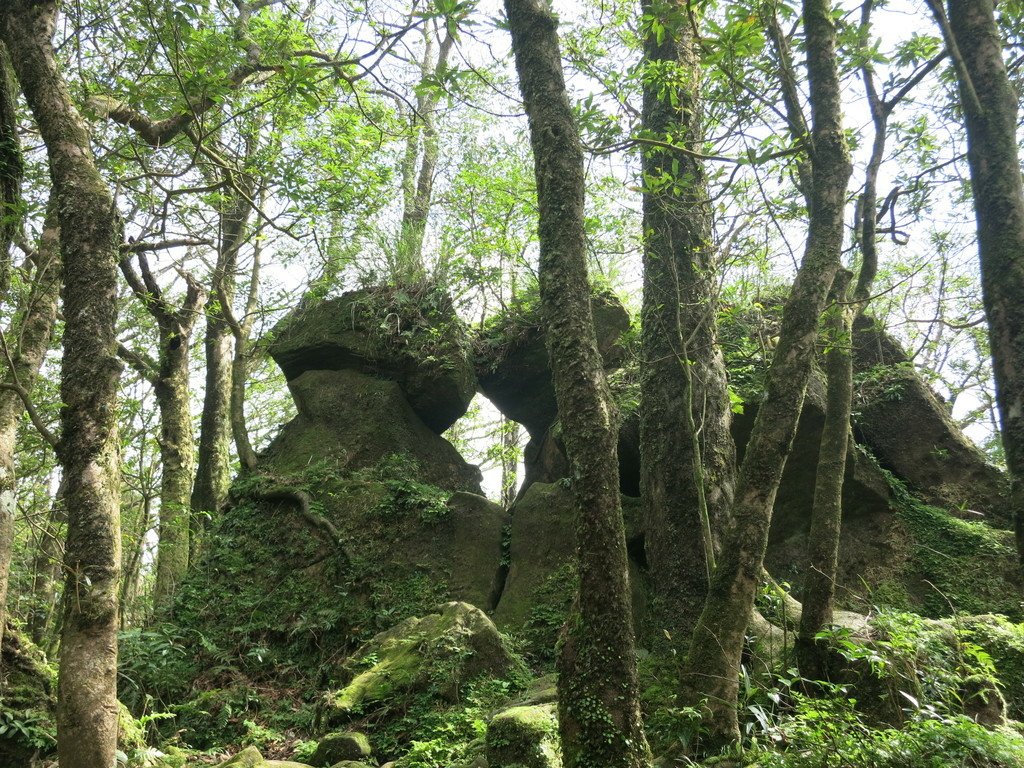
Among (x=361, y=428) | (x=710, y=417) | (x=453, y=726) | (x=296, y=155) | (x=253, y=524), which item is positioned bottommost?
(x=453, y=726)

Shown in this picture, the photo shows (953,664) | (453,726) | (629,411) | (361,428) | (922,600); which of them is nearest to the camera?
(953,664)

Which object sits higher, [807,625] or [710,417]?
[710,417]

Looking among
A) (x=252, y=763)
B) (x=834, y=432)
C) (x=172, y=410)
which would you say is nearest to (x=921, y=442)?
(x=834, y=432)

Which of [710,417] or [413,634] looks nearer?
[710,417]

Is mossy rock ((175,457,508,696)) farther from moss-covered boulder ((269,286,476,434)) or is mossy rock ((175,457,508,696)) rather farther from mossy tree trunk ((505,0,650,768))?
mossy tree trunk ((505,0,650,768))

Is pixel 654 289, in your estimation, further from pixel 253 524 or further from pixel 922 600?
pixel 253 524

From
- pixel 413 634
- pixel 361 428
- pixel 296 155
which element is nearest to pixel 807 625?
pixel 413 634

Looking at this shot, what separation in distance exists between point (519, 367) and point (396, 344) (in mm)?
2222

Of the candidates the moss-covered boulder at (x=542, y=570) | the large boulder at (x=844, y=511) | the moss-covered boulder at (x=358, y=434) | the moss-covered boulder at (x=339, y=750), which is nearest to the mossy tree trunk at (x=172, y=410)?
the moss-covered boulder at (x=358, y=434)

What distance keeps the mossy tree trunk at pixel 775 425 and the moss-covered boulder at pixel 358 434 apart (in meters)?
7.10

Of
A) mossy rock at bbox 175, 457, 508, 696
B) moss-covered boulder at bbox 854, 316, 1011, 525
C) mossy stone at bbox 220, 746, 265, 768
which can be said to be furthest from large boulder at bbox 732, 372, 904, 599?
mossy stone at bbox 220, 746, 265, 768

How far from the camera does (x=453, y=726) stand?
5746 millimetres

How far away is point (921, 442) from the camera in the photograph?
8.85 meters

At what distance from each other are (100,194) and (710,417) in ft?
17.5
